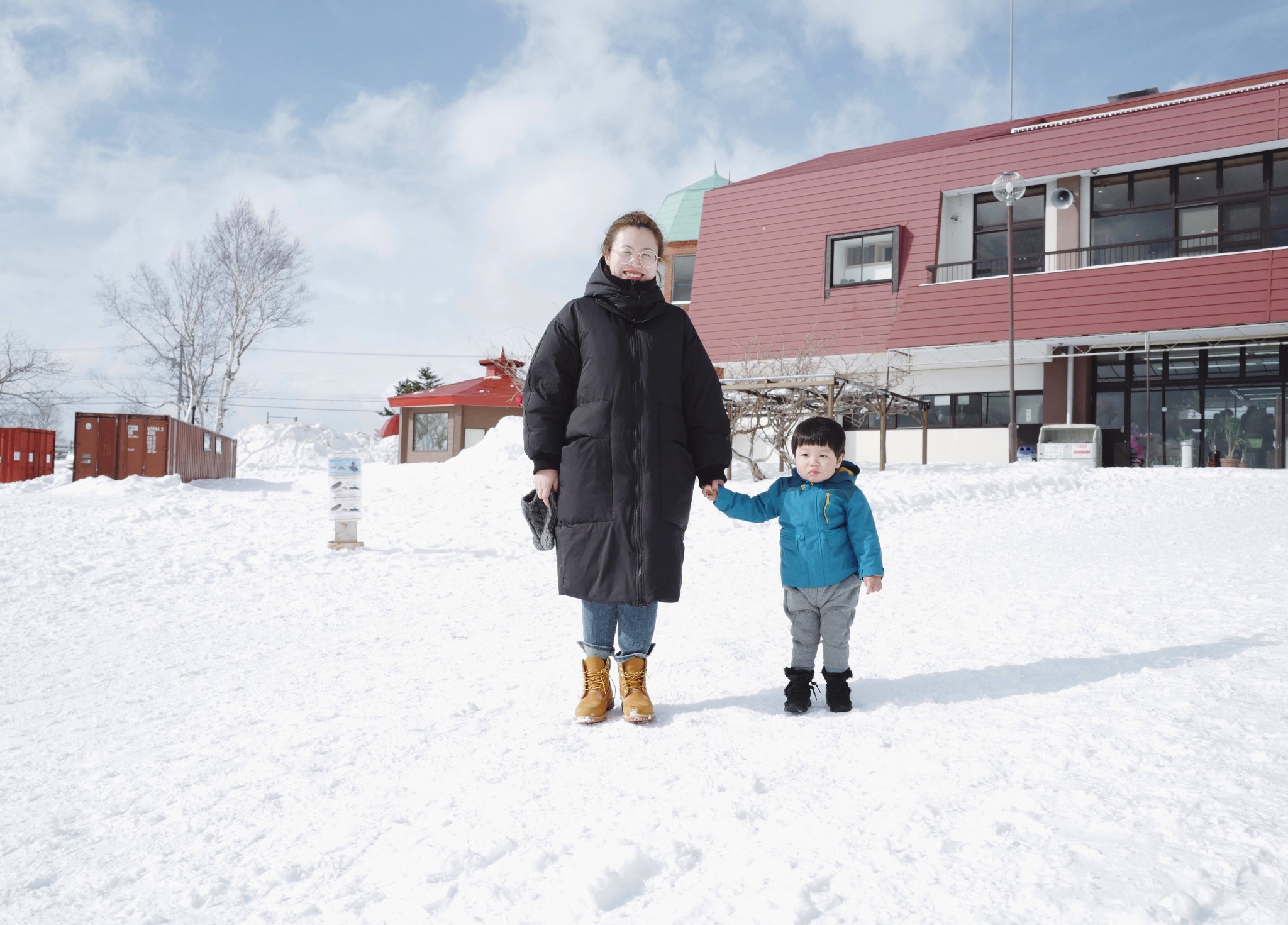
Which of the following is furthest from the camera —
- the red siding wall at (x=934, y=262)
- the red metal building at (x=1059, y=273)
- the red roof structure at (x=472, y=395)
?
the red roof structure at (x=472, y=395)

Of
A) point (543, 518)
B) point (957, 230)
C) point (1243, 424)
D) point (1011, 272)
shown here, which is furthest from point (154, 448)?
point (1243, 424)

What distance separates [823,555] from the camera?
296 cm

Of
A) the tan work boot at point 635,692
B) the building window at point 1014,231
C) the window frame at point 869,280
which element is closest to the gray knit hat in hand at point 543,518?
the tan work boot at point 635,692

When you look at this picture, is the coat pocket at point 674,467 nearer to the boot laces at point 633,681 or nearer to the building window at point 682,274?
the boot laces at point 633,681

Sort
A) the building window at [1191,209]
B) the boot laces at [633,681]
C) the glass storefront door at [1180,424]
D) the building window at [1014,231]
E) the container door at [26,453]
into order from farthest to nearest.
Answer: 1. the container door at [26,453]
2. the building window at [1014,231]
3. the glass storefront door at [1180,424]
4. the building window at [1191,209]
5. the boot laces at [633,681]

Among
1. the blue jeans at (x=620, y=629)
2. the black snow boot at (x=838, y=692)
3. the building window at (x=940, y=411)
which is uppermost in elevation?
the building window at (x=940, y=411)

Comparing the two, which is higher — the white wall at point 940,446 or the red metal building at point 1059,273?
the red metal building at point 1059,273

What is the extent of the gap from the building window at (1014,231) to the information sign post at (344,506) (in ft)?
47.7

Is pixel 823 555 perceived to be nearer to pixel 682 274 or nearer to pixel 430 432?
pixel 682 274

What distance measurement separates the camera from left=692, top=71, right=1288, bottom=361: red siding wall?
1445 cm

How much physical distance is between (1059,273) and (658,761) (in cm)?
1598

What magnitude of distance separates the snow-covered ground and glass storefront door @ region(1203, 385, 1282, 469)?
1242 cm

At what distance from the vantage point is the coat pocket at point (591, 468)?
283 cm

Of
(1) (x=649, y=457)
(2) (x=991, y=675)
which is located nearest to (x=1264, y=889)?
(2) (x=991, y=675)
